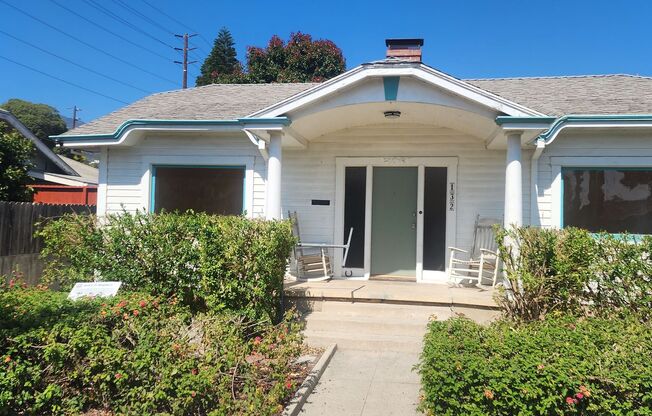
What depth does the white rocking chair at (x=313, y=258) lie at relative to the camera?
7.86m

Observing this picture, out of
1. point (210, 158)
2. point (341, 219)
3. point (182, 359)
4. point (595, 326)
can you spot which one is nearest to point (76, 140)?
point (210, 158)

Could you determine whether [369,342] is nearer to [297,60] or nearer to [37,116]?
[297,60]

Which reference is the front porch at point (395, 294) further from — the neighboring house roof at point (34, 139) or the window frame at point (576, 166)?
the neighboring house roof at point (34, 139)

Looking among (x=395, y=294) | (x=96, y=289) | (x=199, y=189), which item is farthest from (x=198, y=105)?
(x=395, y=294)

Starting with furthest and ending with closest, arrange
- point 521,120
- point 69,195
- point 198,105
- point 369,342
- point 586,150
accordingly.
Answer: point 69,195, point 198,105, point 586,150, point 521,120, point 369,342

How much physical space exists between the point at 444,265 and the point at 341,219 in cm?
199

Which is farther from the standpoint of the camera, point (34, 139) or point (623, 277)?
point (34, 139)

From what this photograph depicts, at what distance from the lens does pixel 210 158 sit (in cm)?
832

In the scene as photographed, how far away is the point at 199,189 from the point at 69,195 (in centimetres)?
769

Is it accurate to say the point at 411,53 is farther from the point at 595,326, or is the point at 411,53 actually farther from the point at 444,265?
the point at 595,326

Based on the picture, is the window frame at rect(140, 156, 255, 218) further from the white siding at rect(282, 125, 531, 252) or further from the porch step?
the porch step

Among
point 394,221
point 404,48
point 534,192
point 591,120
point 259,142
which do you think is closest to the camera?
point 591,120

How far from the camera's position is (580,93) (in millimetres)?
8477

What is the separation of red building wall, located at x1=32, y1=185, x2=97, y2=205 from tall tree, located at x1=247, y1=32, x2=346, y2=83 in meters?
14.0
